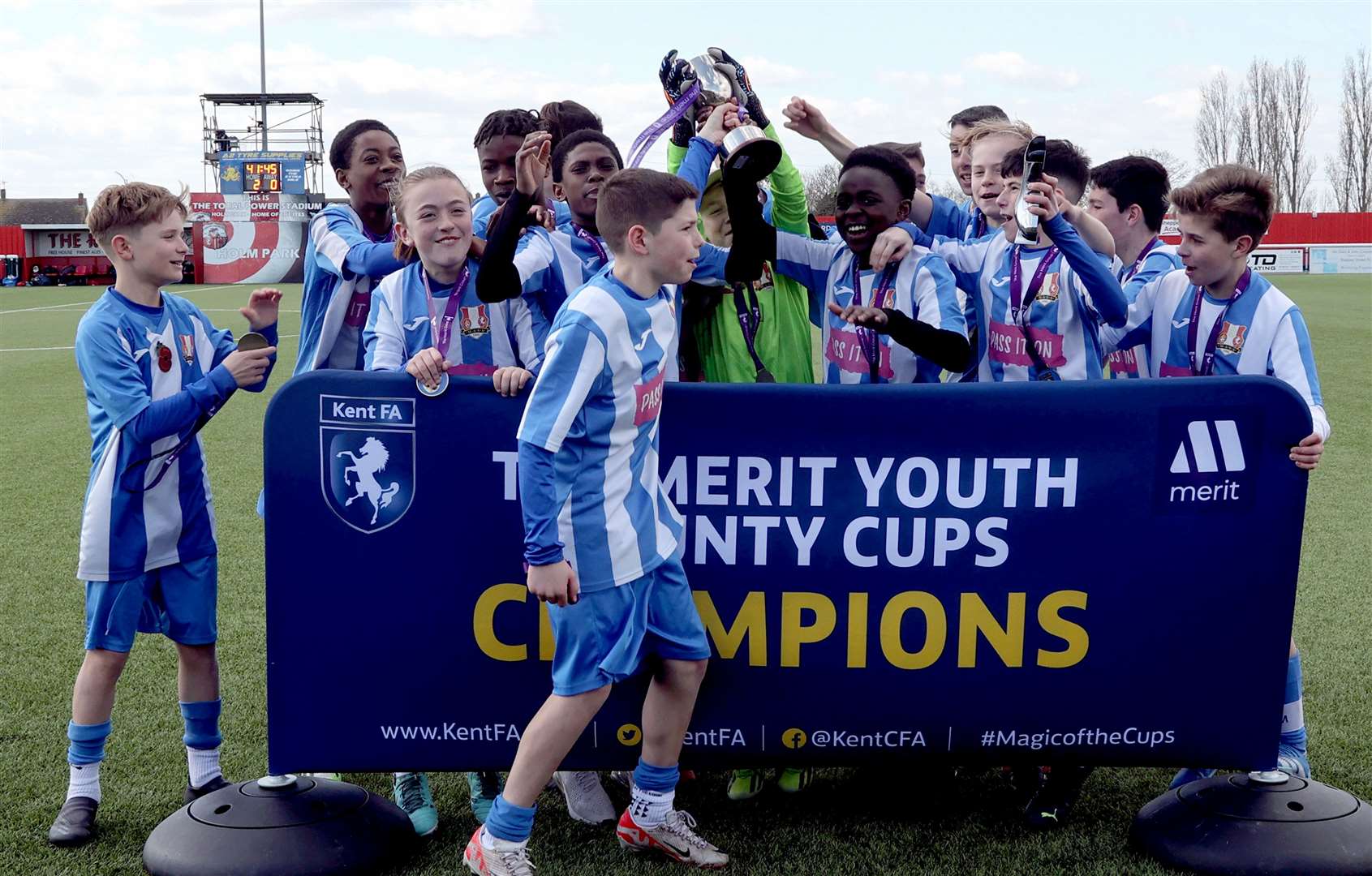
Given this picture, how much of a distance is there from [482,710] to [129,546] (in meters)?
1.06

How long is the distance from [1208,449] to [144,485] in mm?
2760

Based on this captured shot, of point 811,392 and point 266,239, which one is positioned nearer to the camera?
point 811,392

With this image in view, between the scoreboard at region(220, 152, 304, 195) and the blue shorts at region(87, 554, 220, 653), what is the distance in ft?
156

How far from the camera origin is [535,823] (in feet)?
11.0

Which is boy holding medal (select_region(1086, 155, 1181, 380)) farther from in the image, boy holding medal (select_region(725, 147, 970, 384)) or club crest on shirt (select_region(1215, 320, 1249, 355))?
boy holding medal (select_region(725, 147, 970, 384))

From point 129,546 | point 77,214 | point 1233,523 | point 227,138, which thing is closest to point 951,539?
point 1233,523

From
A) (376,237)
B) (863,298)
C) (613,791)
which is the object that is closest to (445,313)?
(376,237)

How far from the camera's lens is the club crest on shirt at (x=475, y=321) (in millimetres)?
3451

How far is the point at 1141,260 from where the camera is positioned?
396 cm

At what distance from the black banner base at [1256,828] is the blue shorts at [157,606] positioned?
2573 mm

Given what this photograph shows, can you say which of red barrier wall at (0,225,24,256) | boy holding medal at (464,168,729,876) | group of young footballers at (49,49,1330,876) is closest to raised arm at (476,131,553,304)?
group of young footballers at (49,49,1330,876)

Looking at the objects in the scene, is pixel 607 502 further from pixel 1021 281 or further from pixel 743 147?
pixel 1021 281

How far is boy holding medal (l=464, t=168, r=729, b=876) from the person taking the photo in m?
2.72

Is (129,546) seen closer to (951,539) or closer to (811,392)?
(811,392)
